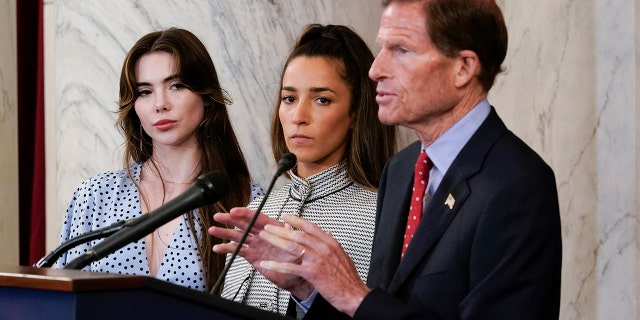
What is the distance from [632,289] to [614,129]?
1.72ft

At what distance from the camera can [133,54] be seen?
13.4ft

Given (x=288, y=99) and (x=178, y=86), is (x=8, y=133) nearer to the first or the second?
(x=178, y=86)

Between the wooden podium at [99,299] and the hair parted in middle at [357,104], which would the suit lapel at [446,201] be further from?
the hair parted in middle at [357,104]

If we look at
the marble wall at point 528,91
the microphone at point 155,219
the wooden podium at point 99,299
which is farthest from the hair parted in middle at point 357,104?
the wooden podium at point 99,299

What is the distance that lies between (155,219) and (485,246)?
2.39ft

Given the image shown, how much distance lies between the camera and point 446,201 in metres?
2.57

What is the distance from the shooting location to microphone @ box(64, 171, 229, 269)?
89.0 inches

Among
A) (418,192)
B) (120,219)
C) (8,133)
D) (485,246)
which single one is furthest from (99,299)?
(8,133)

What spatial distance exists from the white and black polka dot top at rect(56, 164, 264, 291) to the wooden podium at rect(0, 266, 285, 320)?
1.72 meters

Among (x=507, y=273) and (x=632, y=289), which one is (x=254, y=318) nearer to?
(x=507, y=273)

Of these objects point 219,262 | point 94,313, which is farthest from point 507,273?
point 219,262

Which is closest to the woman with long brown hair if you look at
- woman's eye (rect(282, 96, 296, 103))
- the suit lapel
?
woman's eye (rect(282, 96, 296, 103))

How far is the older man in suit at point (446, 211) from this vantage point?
2.43 m

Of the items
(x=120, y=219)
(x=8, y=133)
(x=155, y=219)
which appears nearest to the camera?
(x=155, y=219)
